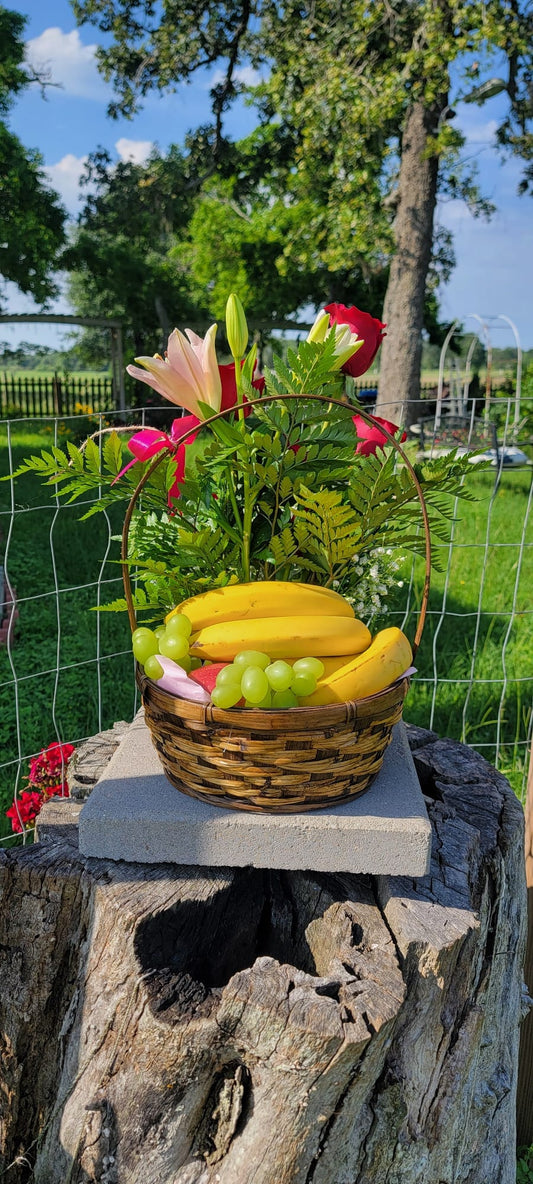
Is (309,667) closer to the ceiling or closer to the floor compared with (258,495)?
closer to the floor

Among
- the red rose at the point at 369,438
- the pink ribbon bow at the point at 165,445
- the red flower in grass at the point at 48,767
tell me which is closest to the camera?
the pink ribbon bow at the point at 165,445

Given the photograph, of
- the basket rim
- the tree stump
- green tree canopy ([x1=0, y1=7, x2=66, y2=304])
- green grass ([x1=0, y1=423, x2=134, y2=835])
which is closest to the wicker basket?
the basket rim

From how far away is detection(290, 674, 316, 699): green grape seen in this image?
121 cm

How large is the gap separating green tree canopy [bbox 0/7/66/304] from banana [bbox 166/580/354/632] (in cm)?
1377

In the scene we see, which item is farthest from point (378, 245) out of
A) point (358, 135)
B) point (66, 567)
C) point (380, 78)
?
point (66, 567)

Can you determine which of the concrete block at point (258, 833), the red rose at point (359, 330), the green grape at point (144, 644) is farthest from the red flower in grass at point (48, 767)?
the red rose at point (359, 330)

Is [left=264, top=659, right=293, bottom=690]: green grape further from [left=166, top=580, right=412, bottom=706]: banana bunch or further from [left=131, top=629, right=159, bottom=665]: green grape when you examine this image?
[left=131, top=629, right=159, bottom=665]: green grape

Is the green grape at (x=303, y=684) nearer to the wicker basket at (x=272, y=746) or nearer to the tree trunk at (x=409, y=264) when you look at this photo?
the wicker basket at (x=272, y=746)

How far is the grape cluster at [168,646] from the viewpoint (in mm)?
1257

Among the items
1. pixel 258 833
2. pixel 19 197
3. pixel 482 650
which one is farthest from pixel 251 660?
pixel 19 197

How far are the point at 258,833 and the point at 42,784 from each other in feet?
4.86

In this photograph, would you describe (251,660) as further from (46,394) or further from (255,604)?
(46,394)

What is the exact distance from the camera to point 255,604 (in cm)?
133

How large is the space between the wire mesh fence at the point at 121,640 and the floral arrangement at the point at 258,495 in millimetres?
441
